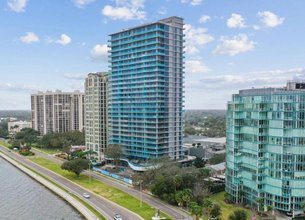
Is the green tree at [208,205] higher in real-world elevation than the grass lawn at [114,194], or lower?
higher

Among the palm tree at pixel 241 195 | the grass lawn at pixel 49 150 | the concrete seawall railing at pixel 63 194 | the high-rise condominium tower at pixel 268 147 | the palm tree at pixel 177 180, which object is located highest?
the high-rise condominium tower at pixel 268 147

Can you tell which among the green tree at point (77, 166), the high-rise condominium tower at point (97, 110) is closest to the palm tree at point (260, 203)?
the green tree at point (77, 166)

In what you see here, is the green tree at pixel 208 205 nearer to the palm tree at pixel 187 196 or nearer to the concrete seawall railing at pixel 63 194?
the palm tree at pixel 187 196

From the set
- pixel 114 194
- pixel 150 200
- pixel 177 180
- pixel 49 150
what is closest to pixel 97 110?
pixel 49 150

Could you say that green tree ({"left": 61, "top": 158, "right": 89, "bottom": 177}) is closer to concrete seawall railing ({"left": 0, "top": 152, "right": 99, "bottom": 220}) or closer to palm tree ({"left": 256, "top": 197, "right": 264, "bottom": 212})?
concrete seawall railing ({"left": 0, "top": 152, "right": 99, "bottom": 220})

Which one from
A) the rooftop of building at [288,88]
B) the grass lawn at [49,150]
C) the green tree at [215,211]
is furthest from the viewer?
the grass lawn at [49,150]

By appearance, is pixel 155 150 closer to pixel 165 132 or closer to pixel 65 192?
pixel 165 132

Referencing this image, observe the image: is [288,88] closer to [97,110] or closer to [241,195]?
[241,195]
